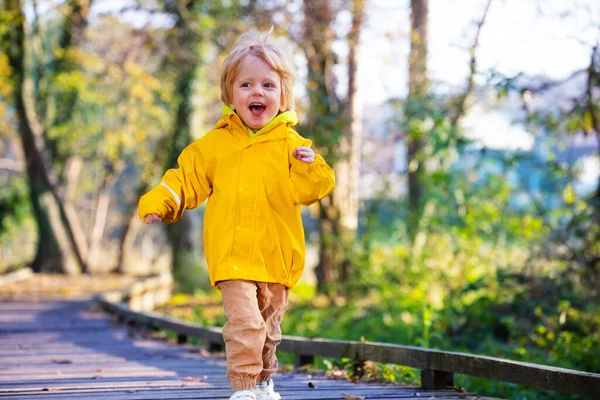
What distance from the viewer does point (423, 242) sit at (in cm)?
1303

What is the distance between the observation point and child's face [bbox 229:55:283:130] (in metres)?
4.10

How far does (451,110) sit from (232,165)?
748 centimetres

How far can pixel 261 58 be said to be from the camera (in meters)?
4.14

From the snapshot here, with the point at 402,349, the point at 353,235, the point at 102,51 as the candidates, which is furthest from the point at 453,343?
the point at 102,51

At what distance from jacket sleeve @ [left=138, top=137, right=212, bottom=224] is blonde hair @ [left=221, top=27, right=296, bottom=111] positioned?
0.32m

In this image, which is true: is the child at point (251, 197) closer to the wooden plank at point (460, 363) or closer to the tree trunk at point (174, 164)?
the wooden plank at point (460, 363)

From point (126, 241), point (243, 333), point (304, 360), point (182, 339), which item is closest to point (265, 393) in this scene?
point (243, 333)

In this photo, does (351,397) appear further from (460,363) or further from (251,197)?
(251,197)

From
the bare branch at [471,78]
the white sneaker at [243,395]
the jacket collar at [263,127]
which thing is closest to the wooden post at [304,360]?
the white sneaker at [243,395]

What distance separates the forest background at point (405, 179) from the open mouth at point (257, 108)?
6.76 ft

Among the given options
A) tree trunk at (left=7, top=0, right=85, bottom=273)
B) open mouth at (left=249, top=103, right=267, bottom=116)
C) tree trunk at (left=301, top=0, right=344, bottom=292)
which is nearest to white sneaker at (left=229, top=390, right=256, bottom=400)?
open mouth at (left=249, top=103, right=267, bottom=116)

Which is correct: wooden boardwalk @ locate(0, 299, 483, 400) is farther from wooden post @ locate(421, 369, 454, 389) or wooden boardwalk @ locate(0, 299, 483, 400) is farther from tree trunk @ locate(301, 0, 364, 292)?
tree trunk @ locate(301, 0, 364, 292)

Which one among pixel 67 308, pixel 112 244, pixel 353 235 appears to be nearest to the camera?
pixel 67 308

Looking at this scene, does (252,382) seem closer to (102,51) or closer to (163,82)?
(163,82)
